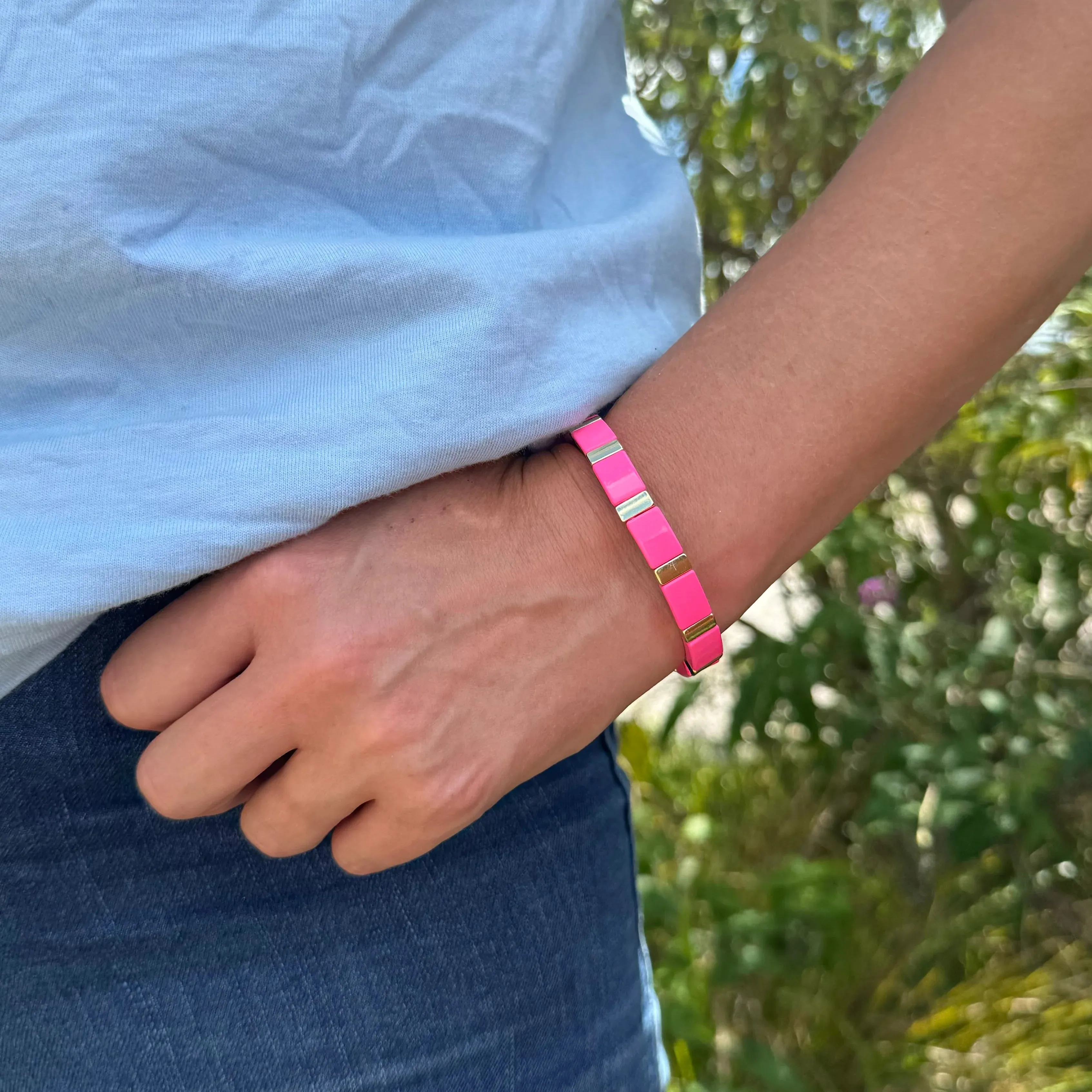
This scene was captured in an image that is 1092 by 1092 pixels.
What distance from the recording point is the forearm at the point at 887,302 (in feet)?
1.76

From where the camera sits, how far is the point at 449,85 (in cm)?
58

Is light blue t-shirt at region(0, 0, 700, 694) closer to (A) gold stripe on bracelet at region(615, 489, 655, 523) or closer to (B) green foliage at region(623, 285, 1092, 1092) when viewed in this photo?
(A) gold stripe on bracelet at region(615, 489, 655, 523)

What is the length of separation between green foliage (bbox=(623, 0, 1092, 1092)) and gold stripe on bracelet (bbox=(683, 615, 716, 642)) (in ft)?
2.91

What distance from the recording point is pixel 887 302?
56 cm

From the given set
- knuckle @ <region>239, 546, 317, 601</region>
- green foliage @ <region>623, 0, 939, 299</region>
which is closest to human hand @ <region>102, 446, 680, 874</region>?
knuckle @ <region>239, 546, 317, 601</region>

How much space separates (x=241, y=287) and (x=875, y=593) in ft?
4.69

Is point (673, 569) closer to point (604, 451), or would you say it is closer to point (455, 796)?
point (604, 451)

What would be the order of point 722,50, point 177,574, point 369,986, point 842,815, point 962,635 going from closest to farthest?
1. point 177,574
2. point 369,986
3. point 722,50
4. point 962,635
5. point 842,815

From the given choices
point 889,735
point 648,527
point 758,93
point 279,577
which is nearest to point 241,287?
point 279,577

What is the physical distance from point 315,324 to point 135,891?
37cm

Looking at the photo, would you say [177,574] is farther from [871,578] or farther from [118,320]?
[871,578]

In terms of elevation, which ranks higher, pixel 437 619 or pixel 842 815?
pixel 437 619

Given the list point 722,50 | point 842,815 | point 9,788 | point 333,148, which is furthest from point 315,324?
point 842,815

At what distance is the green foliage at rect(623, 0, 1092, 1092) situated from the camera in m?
1.45
